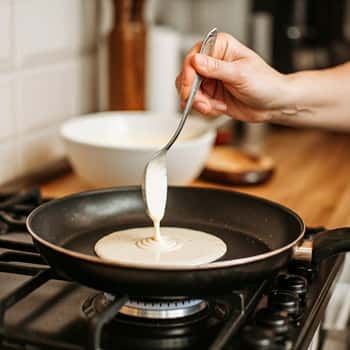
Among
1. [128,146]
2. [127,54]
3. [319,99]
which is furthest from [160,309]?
[127,54]

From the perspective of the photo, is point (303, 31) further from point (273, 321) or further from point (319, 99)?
point (273, 321)

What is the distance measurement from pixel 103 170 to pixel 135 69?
1.11ft

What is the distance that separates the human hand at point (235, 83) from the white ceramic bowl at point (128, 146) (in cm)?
18

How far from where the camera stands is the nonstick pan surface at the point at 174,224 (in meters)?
0.76

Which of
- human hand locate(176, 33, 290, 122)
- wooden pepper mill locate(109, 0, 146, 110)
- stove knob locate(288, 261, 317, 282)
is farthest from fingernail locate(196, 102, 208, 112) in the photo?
wooden pepper mill locate(109, 0, 146, 110)

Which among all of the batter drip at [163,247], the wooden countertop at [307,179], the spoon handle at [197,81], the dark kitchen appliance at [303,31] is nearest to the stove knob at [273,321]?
the batter drip at [163,247]

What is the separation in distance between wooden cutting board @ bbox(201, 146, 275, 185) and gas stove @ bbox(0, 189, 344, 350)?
1.66 ft

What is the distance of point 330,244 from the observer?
3.02ft

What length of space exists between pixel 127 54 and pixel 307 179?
0.45 metres

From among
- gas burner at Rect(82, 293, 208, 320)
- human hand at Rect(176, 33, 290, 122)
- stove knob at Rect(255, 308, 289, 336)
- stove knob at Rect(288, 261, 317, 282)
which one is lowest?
stove knob at Rect(288, 261, 317, 282)

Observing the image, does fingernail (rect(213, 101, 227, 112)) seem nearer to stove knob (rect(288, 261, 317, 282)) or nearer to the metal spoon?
the metal spoon

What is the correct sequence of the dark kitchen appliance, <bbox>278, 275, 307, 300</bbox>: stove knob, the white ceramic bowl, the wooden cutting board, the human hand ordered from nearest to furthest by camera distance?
<bbox>278, 275, 307, 300</bbox>: stove knob → the human hand → the white ceramic bowl → the wooden cutting board → the dark kitchen appliance

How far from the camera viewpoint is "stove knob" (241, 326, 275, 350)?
0.73m

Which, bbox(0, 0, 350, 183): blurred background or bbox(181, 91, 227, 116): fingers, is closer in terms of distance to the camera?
bbox(181, 91, 227, 116): fingers
